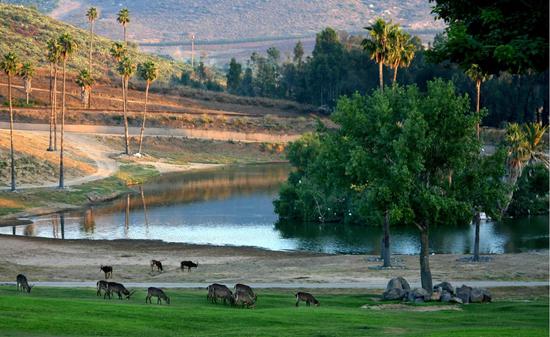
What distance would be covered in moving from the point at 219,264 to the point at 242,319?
100ft

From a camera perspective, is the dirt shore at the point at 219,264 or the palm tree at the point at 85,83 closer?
the dirt shore at the point at 219,264

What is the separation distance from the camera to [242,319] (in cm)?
3553

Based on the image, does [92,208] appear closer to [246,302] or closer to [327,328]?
[246,302]

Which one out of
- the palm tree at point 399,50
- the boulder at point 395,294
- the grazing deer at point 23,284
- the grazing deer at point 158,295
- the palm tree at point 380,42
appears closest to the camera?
the grazing deer at point 158,295

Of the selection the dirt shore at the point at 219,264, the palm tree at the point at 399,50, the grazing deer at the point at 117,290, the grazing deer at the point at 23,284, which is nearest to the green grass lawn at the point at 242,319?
the grazing deer at the point at 117,290

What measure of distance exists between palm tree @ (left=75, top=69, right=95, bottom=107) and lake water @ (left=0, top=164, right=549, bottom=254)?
5655 centimetres

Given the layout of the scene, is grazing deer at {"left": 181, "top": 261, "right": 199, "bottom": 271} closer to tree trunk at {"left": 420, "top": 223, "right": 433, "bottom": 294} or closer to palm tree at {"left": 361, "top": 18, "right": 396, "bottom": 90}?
tree trunk at {"left": 420, "top": 223, "right": 433, "bottom": 294}

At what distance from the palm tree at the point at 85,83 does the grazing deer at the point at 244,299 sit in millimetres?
126920

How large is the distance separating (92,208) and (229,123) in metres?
76.2

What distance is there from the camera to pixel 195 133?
168 meters

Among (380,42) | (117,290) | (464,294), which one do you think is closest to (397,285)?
Answer: (464,294)

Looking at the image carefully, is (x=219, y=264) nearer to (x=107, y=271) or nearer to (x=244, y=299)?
(x=107, y=271)

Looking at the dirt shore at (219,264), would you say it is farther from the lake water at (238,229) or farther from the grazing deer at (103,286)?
the grazing deer at (103,286)

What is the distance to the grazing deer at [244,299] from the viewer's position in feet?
134
